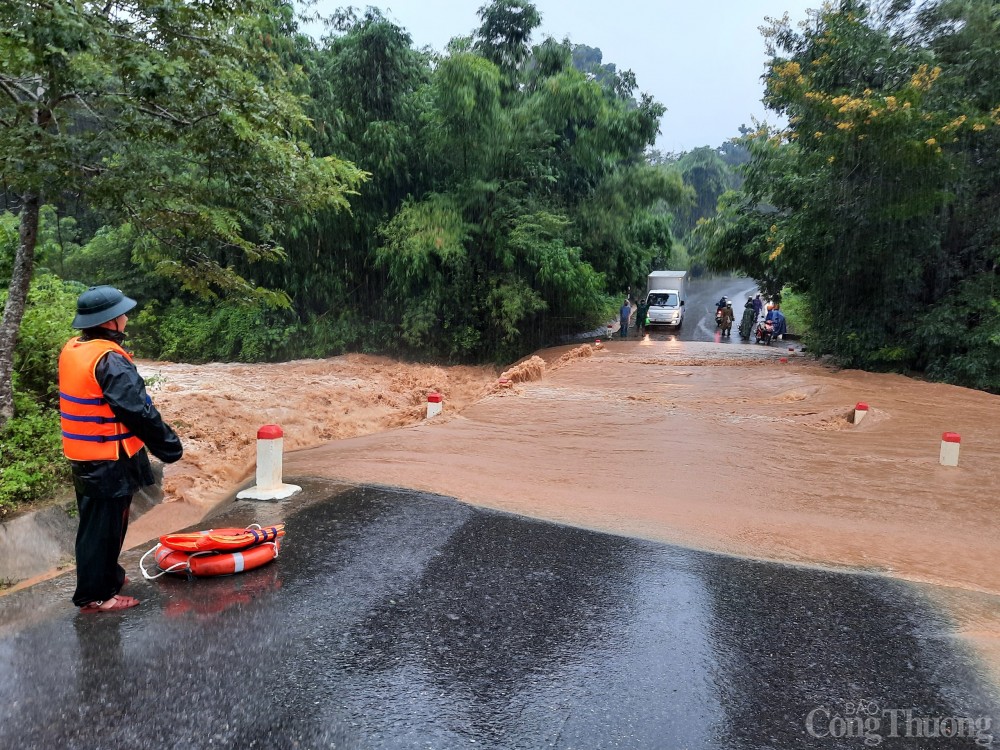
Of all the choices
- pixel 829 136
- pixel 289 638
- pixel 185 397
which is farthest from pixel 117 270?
pixel 289 638

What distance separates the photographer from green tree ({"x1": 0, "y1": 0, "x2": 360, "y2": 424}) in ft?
18.4

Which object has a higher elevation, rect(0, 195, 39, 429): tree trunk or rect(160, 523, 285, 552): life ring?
rect(0, 195, 39, 429): tree trunk

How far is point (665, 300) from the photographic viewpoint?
30.0m

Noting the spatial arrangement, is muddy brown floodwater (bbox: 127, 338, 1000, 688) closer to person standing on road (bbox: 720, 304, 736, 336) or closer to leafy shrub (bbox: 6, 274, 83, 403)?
leafy shrub (bbox: 6, 274, 83, 403)

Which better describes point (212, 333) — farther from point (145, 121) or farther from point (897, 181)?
point (897, 181)

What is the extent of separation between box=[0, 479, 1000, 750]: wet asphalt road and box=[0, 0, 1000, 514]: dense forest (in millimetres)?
2636

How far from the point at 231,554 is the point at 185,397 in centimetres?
967

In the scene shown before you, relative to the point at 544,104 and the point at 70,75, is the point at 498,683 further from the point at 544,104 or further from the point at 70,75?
the point at 544,104

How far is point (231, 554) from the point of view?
4.37m

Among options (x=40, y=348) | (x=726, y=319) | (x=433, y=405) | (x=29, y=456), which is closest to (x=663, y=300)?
(x=726, y=319)

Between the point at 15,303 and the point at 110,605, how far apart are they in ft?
13.2

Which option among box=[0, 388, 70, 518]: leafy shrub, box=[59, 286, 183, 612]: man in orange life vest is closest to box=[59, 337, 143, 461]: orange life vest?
box=[59, 286, 183, 612]: man in orange life vest

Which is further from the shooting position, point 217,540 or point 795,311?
point 795,311

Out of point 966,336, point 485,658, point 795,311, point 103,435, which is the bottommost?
point 485,658
